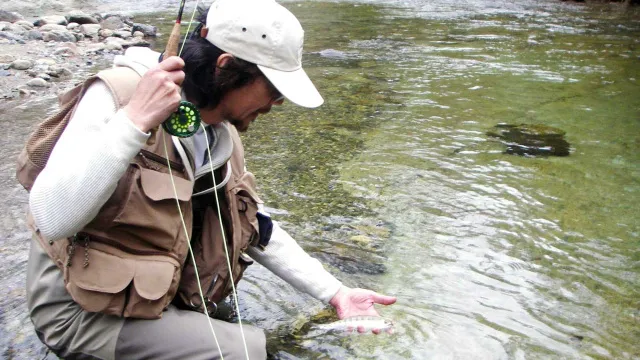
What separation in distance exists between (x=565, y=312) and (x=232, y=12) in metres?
2.50

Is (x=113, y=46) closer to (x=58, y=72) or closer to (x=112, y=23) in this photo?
(x=58, y=72)

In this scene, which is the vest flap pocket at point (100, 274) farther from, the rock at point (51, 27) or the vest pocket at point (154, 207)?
the rock at point (51, 27)

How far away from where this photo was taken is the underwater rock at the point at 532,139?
20.4 ft

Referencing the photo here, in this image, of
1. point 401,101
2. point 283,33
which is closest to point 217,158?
point 283,33

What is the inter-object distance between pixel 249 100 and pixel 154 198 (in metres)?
0.54

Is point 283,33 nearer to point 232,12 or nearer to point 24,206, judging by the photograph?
point 232,12

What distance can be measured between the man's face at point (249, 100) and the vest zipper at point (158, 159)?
28cm

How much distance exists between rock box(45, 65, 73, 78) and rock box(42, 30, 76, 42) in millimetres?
3368

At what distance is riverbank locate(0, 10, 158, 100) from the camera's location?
920 cm

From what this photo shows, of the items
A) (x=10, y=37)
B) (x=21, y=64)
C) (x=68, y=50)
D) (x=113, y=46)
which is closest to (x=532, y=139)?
(x=21, y=64)

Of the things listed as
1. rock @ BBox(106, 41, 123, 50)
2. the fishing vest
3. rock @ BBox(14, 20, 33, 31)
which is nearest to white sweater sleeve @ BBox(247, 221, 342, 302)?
the fishing vest

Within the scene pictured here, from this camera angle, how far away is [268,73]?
94.6 inches

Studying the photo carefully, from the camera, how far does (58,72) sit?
9.87m

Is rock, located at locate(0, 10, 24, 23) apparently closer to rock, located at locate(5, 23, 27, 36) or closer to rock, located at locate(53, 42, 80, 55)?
rock, located at locate(5, 23, 27, 36)
